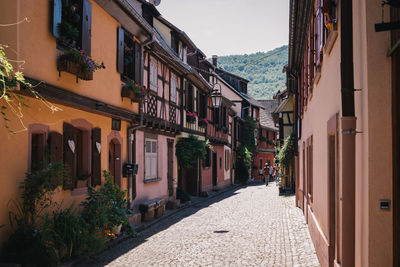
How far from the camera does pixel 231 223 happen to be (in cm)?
1270

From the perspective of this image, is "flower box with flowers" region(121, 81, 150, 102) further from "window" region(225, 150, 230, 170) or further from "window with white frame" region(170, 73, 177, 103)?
"window" region(225, 150, 230, 170)

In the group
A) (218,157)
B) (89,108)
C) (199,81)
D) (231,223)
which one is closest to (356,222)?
(89,108)

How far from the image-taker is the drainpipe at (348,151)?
12.8 feet

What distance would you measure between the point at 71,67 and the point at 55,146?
1487 millimetres

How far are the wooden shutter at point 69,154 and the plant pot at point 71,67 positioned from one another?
1018 millimetres

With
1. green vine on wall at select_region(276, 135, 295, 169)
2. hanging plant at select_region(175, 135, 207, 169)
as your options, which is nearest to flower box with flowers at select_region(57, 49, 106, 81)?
hanging plant at select_region(175, 135, 207, 169)

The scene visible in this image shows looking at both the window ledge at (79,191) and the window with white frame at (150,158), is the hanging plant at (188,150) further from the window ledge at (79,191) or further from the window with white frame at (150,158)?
the window ledge at (79,191)

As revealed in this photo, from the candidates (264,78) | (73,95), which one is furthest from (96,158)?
(264,78)

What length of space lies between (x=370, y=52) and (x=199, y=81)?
18.0 m

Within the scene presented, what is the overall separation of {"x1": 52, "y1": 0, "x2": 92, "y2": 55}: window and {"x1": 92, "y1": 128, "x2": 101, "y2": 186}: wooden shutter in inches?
75.5

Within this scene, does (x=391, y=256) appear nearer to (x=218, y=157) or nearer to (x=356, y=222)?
(x=356, y=222)

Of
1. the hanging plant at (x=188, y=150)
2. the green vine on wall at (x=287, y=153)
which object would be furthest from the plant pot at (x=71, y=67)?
the green vine on wall at (x=287, y=153)

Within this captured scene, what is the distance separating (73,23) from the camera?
28.8ft

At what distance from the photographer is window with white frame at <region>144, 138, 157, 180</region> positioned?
572 inches
